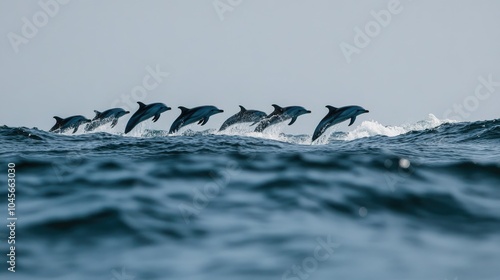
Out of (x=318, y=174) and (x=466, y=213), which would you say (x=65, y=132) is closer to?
(x=318, y=174)

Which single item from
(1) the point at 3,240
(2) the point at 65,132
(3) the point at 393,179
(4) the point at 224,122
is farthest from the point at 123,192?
(2) the point at 65,132

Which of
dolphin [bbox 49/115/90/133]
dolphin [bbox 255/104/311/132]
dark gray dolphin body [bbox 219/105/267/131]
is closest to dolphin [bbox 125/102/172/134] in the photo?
dark gray dolphin body [bbox 219/105/267/131]

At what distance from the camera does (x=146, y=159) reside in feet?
43.9

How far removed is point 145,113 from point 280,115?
21.6 feet

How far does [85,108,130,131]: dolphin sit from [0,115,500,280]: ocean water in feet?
61.0

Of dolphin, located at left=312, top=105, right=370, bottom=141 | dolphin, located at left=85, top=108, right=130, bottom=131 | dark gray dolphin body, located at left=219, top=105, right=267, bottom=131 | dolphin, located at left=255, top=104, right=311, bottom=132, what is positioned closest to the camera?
dolphin, located at left=312, top=105, right=370, bottom=141

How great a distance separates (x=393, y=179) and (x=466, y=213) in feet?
6.46

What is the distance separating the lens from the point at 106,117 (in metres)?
31.5

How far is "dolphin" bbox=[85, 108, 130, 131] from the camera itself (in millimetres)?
30775

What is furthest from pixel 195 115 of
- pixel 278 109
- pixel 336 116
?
pixel 336 116

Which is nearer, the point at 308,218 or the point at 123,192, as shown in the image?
the point at 308,218

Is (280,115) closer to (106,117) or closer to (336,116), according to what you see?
(336,116)

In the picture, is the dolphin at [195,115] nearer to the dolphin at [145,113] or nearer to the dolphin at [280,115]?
the dolphin at [145,113]

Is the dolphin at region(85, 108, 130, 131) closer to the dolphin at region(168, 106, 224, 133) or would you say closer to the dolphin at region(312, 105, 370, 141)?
the dolphin at region(168, 106, 224, 133)
